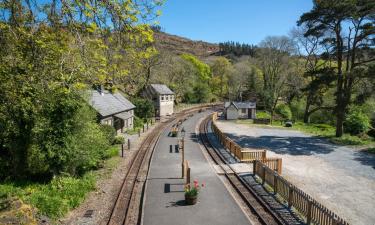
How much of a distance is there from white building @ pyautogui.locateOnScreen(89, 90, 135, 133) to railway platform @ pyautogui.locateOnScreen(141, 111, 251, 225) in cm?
1124

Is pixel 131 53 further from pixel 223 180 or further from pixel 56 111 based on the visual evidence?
pixel 223 180

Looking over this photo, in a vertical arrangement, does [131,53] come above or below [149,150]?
above

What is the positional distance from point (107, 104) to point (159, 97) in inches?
805

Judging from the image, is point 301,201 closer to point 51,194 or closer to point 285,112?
point 51,194

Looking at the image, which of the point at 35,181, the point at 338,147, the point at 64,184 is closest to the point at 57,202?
the point at 64,184

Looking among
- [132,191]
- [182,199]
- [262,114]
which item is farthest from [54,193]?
[262,114]

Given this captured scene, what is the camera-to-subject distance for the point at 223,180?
63.4 feet

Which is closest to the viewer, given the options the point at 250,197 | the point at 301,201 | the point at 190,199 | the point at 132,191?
the point at 301,201

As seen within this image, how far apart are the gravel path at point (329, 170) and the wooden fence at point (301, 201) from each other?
86.4 inches

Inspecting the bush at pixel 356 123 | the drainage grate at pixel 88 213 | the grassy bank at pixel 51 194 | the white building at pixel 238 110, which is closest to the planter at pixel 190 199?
the drainage grate at pixel 88 213

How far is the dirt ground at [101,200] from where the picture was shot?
45.6 ft

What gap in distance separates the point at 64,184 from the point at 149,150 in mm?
12305

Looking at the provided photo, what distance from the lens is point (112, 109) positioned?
35.8 m

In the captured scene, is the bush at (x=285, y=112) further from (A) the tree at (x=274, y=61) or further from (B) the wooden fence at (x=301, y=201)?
(B) the wooden fence at (x=301, y=201)
